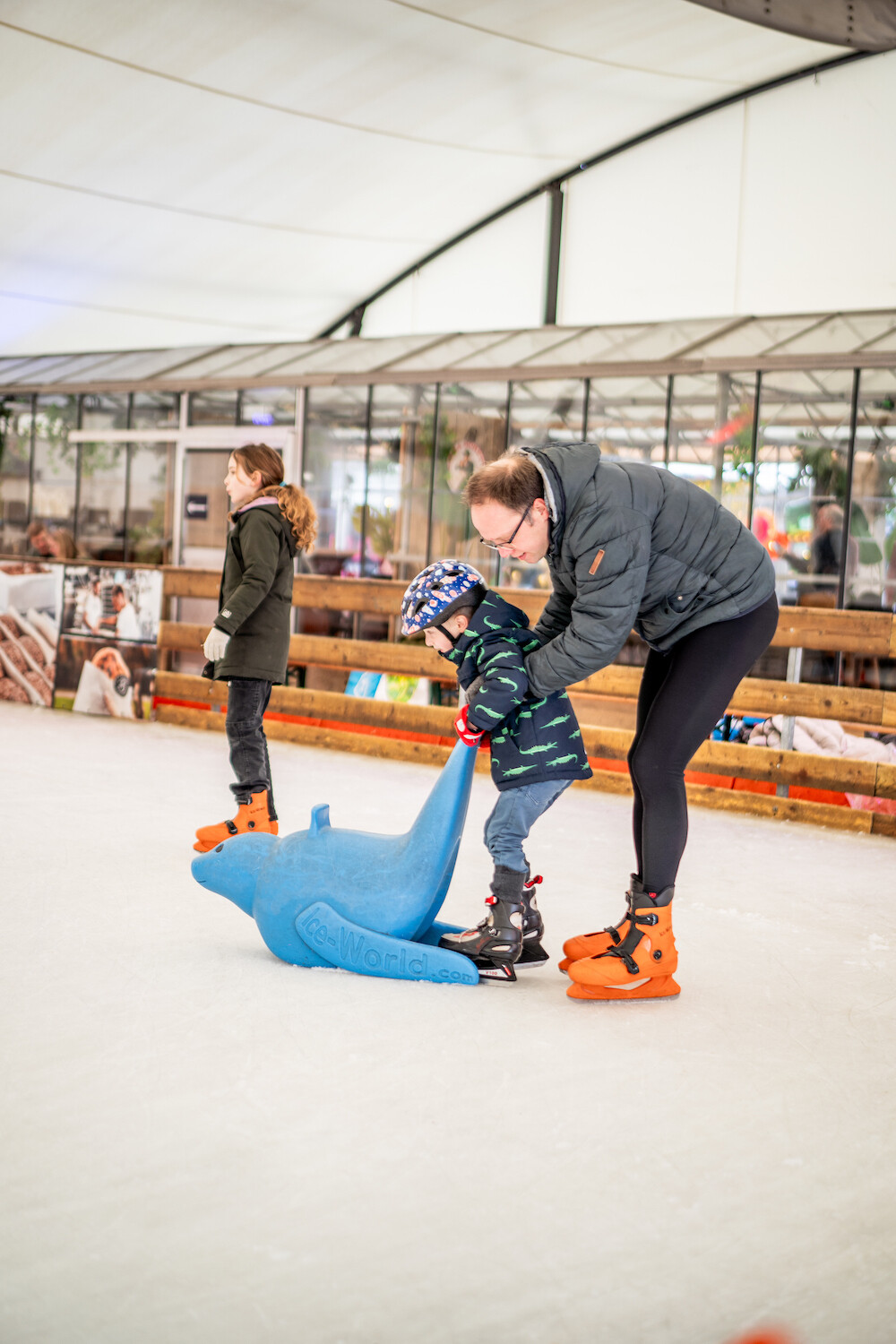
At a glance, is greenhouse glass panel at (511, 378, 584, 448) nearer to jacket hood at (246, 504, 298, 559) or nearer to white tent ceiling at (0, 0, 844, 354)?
white tent ceiling at (0, 0, 844, 354)

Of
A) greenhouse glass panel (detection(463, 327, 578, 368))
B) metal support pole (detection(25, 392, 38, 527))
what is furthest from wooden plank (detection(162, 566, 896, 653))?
metal support pole (detection(25, 392, 38, 527))

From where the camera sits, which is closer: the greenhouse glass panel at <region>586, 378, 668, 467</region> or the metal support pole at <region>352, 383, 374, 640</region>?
the greenhouse glass panel at <region>586, 378, 668, 467</region>

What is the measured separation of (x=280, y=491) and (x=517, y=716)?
1.47m

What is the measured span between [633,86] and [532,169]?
182 centimetres

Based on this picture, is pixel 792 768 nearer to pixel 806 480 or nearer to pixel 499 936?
pixel 499 936

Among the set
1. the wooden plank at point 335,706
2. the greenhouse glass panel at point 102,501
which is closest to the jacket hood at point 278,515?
the wooden plank at point 335,706

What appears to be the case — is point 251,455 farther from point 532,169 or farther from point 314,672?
point 532,169

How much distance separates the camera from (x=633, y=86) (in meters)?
10.7

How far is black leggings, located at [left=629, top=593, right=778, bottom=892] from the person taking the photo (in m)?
2.28

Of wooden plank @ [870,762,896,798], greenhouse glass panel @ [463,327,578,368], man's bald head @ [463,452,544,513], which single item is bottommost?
wooden plank @ [870,762,896,798]

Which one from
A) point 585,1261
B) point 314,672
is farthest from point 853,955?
point 314,672

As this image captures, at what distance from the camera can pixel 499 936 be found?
2350 millimetres

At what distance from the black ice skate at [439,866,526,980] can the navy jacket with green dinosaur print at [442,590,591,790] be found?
22 cm

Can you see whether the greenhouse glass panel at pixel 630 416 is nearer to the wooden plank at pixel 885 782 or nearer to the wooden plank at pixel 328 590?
the wooden plank at pixel 328 590
